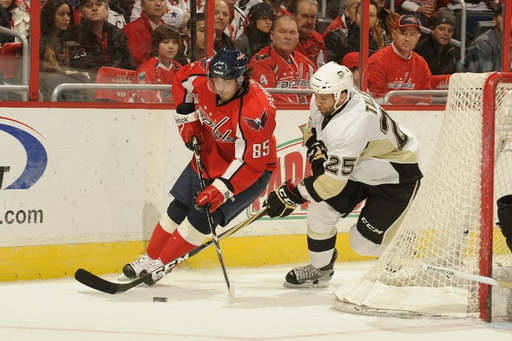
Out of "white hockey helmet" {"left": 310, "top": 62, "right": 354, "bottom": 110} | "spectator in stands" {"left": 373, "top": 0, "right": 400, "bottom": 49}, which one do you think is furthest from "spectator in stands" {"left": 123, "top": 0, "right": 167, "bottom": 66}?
"spectator in stands" {"left": 373, "top": 0, "right": 400, "bottom": 49}

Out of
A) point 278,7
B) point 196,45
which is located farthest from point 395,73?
point 196,45

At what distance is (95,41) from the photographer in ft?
17.0

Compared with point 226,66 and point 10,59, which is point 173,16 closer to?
point 10,59

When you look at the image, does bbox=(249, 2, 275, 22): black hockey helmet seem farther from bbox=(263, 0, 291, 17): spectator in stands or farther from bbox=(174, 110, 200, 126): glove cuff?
bbox=(174, 110, 200, 126): glove cuff

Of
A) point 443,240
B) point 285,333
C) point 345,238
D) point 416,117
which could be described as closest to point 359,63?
point 416,117

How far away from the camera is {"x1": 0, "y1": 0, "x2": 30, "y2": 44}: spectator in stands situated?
193 inches

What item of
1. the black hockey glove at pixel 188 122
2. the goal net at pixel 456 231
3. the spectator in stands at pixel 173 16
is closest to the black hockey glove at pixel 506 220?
the goal net at pixel 456 231

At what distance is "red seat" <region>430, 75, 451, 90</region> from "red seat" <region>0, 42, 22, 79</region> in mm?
2469

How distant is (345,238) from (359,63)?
0.99m

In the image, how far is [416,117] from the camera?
19.8ft

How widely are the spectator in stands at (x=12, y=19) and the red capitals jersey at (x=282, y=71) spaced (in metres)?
1.27

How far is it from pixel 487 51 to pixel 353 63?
3.20ft

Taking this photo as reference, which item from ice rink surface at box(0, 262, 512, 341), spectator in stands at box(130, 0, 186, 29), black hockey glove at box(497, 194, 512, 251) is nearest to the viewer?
ice rink surface at box(0, 262, 512, 341)

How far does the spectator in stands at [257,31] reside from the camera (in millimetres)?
5641
